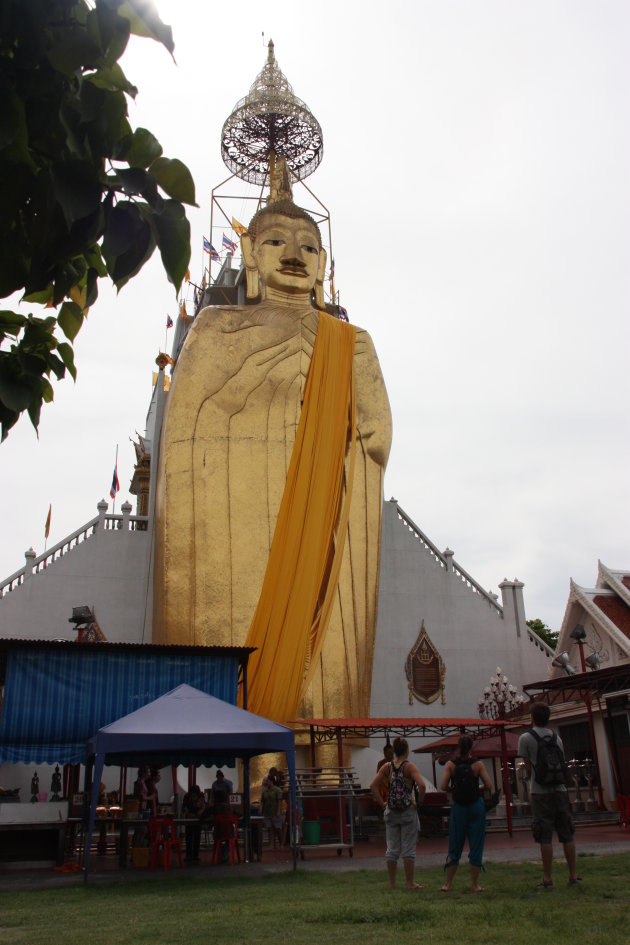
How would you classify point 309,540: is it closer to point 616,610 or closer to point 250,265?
point 250,265

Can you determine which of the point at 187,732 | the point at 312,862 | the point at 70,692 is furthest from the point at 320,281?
the point at 187,732

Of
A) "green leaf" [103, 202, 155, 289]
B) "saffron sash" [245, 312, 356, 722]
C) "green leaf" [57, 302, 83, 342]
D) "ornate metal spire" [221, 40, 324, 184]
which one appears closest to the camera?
"green leaf" [103, 202, 155, 289]

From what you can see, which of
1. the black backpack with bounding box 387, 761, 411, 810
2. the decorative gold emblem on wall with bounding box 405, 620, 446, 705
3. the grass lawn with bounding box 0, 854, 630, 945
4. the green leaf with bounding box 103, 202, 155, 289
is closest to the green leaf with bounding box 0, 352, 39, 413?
the green leaf with bounding box 103, 202, 155, 289

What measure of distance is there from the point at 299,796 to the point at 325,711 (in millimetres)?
5081

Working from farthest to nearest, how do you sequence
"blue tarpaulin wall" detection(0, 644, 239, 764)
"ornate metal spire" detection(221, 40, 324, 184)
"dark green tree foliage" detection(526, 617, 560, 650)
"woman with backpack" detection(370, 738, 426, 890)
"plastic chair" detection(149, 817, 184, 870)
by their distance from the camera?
1. "dark green tree foliage" detection(526, 617, 560, 650)
2. "ornate metal spire" detection(221, 40, 324, 184)
3. "blue tarpaulin wall" detection(0, 644, 239, 764)
4. "plastic chair" detection(149, 817, 184, 870)
5. "woman with backpack" detection(370, 738, 426, 890)

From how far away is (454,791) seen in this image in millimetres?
5914

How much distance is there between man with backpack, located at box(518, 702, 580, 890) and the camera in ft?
18.4

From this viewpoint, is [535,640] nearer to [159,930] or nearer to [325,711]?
[325,711]

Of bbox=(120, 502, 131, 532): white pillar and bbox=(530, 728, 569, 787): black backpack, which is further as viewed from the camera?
bbox=(120, 502, 131, 532): white pillar

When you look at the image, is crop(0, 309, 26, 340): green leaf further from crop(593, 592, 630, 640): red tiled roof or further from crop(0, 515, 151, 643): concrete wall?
crop(593, 592, 630, 640): red tiled roof

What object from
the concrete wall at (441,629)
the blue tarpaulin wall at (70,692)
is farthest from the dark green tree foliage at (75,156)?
the concrete wall at (441,629)

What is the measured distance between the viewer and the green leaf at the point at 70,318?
2.37 meters

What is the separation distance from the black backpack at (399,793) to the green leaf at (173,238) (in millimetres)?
4807

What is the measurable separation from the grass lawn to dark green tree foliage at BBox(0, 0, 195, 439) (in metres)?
3.34
